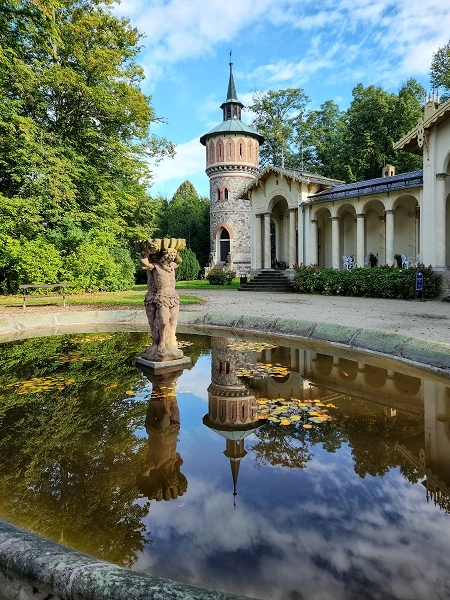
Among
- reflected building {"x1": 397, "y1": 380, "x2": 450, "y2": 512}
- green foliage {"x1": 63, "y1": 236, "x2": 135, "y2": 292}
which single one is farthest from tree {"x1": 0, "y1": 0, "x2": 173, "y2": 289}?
reflected building {"x1": 397, "y1": 380, "x2": 450, "y2": 512}

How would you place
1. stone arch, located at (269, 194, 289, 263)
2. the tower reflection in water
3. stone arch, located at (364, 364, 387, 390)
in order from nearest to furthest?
1. the tower reflection in water
2. stone arch, located at (364, 364, 387, 390)
3. stone arch, located at (269, 194, 289, 263)

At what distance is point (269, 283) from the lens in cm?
2542

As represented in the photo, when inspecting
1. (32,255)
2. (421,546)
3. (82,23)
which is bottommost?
(421,546)

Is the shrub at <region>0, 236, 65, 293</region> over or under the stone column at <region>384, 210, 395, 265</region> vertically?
under

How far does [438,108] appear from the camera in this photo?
661 inches

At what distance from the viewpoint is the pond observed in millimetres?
2164

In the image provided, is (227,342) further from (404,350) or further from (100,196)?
(100,196)

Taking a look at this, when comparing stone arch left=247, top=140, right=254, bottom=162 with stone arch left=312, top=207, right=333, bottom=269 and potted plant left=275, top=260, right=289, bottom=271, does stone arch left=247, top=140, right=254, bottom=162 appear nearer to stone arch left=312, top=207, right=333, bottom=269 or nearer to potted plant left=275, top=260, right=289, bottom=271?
stone arch left=312, top=207, right=333, bottom=269

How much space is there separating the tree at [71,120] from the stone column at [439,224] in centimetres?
1487

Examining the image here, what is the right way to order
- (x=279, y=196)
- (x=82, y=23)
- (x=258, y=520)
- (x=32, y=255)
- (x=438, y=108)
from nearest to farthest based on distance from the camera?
(x=258, y=520) < (x=438, y=108) < (x=32, y=255) < (x=82, y=23) < (x=279, y=196)

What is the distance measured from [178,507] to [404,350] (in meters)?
4.77

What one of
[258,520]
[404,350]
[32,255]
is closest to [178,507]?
[258,520]

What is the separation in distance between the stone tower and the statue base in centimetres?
3397

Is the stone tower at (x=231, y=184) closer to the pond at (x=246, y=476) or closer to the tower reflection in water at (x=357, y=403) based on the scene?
the tower reflection in water at (x=357, y=403)
